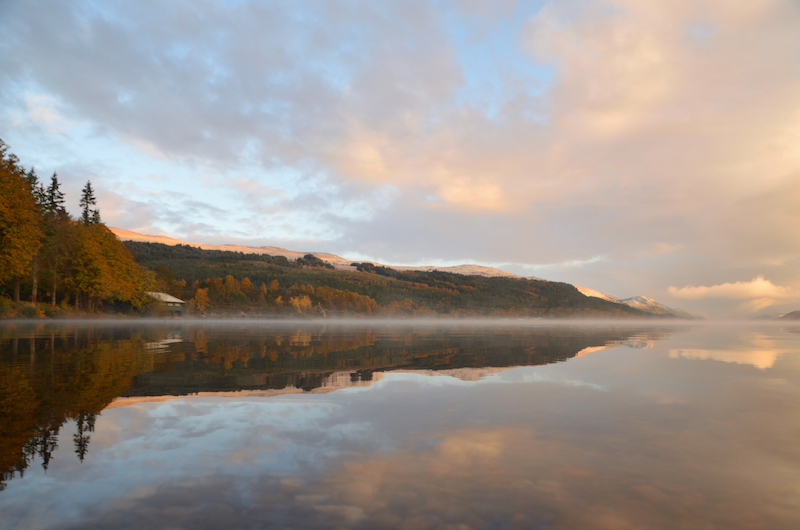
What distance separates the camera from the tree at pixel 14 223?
43844mm

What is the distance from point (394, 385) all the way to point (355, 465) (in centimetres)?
→ 615

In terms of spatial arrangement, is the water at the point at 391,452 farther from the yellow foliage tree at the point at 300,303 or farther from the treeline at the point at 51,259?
the yellow foliage tree at the point at 300,303

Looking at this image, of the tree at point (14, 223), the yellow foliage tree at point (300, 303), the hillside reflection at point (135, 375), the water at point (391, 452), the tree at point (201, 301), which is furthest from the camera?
the yellow foliage tree at point (300, 303)

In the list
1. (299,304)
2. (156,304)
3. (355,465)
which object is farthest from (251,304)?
(355,465)

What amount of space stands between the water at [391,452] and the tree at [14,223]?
42.4 metres

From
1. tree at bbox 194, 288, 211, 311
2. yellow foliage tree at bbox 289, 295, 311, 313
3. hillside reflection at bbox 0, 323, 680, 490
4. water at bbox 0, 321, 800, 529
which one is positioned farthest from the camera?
yellow foliage tree at bbox 289, 295, 311, 313

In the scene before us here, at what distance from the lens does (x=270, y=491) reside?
4.80 metres

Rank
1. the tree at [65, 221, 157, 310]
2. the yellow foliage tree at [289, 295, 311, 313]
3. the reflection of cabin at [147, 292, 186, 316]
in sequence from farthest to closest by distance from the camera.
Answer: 1. the yellow foliage tree at [289, 295, 311, 313]
2. the reflection of cabin at [147, 292, 186, 316]
3. the tree at [65, 221, 157, 310]

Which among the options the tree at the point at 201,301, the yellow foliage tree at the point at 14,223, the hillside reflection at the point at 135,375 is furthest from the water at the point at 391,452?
the tree at the point at 201,301

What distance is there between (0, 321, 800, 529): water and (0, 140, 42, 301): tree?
4244 cm

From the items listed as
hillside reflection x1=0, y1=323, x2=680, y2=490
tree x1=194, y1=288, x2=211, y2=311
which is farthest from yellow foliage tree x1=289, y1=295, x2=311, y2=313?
hillside reflection x1=0, y1=323, x2=680, y2=490

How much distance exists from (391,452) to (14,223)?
5560 centimetres

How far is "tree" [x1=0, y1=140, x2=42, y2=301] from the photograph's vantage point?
144 ft

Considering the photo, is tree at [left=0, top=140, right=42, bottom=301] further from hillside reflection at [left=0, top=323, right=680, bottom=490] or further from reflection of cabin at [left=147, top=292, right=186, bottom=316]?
reflection of cabin at [left=147, top=292, right=186, bottom=316]
